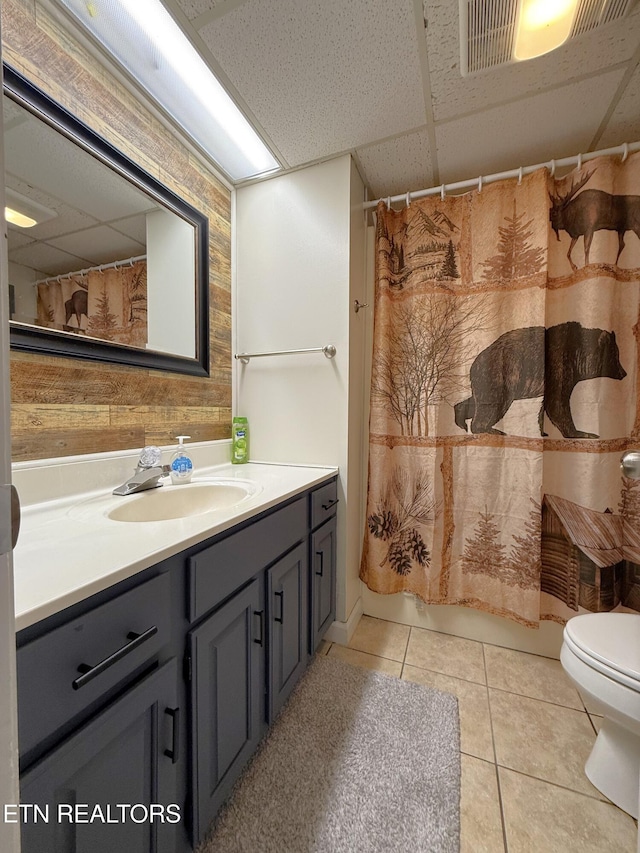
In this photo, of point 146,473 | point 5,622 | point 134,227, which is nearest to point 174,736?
point 5,622

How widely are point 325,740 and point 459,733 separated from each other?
463 mm

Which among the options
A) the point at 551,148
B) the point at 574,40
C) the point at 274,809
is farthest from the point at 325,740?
the point at 551,148

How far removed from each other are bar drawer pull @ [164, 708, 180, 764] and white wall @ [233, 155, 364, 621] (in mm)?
975

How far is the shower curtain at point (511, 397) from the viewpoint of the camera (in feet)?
4.63

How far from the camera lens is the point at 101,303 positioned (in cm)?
113

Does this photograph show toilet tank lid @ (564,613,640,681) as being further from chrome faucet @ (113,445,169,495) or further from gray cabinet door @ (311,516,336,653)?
chrome faucet @ (113,445,169,495)

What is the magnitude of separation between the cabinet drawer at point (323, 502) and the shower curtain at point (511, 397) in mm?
286

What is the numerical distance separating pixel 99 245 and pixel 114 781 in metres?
1.36

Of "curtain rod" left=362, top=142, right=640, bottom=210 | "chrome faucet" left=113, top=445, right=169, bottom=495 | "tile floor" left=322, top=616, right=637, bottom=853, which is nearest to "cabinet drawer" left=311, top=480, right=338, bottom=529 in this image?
"chrome faucet" left=113, top=445, right=169, bottom=495

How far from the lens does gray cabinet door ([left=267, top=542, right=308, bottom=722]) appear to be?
1072 mm

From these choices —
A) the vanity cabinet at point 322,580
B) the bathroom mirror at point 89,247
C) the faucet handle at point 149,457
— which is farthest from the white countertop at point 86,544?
the bathroom mirror at point 89,247

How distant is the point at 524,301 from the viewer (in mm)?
1498

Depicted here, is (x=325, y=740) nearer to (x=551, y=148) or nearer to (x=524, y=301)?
(x=524, y=301)

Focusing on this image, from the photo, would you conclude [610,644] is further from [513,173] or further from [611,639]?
[513,173]
